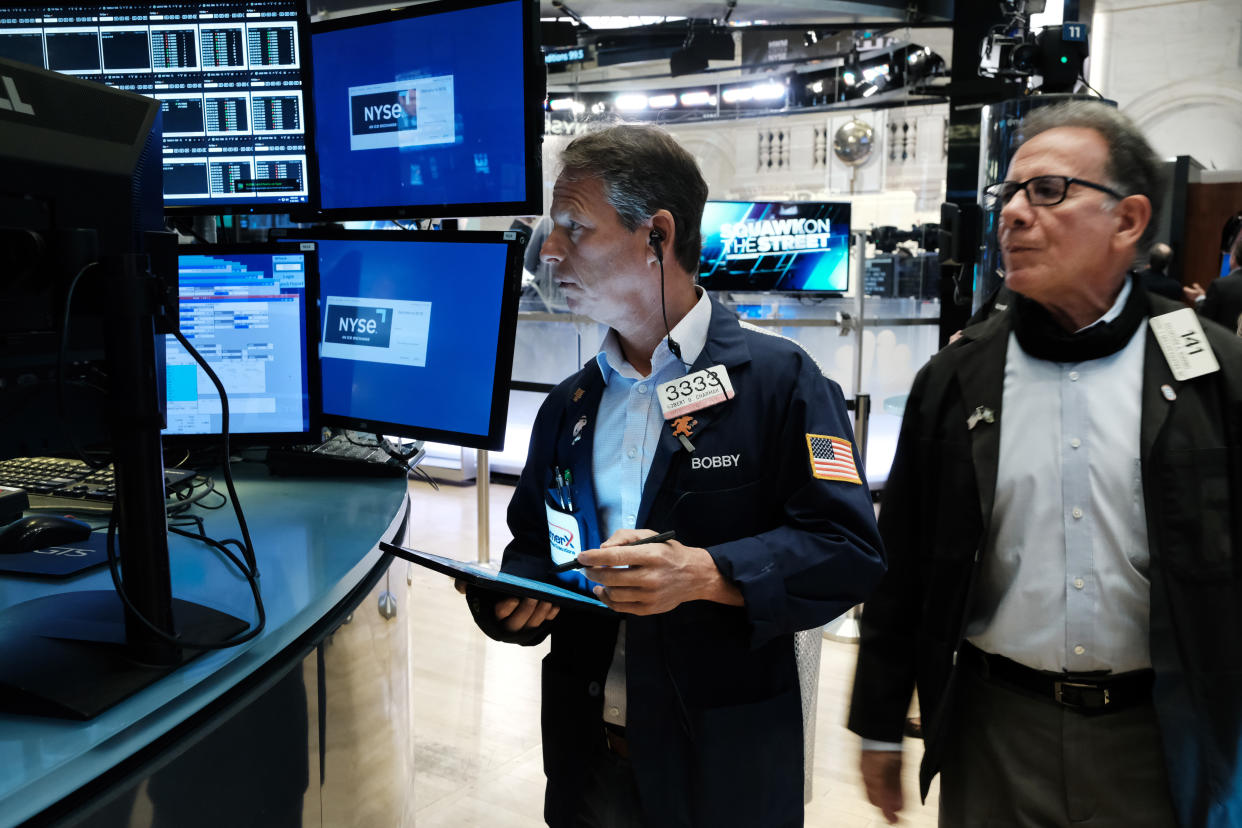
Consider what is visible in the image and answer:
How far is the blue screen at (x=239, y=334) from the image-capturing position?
1.94 metres

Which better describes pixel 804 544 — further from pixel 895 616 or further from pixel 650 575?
pixel 895 616

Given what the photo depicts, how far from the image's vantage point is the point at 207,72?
79.0 inches

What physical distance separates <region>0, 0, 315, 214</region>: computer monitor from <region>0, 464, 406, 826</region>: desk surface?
63cm

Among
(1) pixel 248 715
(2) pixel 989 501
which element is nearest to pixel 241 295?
(1) pixel 248 715

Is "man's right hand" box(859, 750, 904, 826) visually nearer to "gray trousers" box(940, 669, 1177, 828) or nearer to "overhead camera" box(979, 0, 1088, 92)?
"gray trousers" box(940, 669, 1177, 828)

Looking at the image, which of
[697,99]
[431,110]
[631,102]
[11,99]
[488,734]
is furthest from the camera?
[631,102]

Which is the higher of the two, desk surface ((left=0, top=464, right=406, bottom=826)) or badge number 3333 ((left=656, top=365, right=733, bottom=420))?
badge number 3333 ((left=656, top=365, right=733, bottom=420))

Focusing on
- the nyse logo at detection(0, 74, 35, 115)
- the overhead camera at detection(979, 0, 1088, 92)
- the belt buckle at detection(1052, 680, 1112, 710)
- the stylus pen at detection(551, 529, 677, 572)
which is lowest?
the belt buckle at detection(1052, 680, 1112, 710)

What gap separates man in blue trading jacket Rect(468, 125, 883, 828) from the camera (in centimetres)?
127

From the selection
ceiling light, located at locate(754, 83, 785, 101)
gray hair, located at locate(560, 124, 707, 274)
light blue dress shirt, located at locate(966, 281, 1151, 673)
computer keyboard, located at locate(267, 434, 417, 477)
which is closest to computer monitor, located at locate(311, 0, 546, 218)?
gray hair, located at locate(560, 124, 707, 274)

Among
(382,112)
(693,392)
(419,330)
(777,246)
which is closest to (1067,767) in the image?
(693,392)

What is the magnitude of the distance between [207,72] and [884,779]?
1.92 meters

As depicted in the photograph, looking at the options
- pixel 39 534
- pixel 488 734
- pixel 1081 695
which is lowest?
pixel 488 734

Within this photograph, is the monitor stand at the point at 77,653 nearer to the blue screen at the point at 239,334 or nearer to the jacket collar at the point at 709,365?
the jacket collar at the point at 709,365
